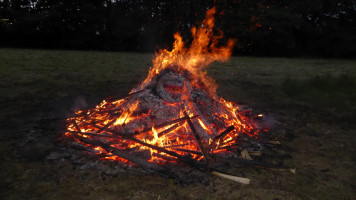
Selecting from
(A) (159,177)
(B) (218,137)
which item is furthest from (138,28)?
(A) (159,177)

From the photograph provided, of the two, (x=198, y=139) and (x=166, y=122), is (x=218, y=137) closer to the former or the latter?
(x=198, y=139)

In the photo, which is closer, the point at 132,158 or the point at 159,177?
the point at 159,177

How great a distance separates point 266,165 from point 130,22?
24.4 metres

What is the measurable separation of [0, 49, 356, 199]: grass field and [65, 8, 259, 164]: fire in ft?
1.90

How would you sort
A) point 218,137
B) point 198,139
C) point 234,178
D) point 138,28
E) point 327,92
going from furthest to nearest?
point 138,28 < point 327,92 < point 218,137 < point 198,139 < point 234,178

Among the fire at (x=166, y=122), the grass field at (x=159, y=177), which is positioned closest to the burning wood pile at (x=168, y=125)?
the fire at (x=166, y=122)

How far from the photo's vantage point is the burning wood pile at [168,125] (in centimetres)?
424

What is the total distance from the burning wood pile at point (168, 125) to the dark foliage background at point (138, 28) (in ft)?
58.3

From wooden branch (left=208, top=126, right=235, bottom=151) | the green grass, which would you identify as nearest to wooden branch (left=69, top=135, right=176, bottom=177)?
wooden branch (left=208, top=126, right=235, bottom=151)

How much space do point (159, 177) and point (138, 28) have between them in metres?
24.0

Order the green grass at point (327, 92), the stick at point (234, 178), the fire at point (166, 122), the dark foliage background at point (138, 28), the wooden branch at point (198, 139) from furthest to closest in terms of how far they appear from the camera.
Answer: the dark foliage background at point (138, 28) < the green grass at point (327, 92) < the fire at point (166, 122) < the wooden branch at point (198, 139) < the stick at point (234, 178)

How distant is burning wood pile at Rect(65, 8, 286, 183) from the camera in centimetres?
424

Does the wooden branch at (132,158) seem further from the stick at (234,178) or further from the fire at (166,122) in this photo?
the stick at (234,178)

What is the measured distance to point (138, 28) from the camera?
2594 centimetres
